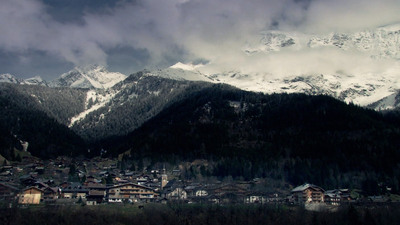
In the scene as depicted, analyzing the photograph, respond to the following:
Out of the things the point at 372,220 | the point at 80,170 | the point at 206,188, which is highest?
the point at 80,170

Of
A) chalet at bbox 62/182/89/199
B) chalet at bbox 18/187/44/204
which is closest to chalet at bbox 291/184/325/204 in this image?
chalet at bbox 62/182/89/199

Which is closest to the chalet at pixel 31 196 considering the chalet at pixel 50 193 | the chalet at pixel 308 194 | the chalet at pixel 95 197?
the chalet at pixel 50 193

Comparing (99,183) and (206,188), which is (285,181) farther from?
(99,183)

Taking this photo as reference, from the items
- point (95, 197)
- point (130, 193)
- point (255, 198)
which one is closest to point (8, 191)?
point (95, 197)

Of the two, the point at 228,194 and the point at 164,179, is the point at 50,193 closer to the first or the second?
the point at 164,179

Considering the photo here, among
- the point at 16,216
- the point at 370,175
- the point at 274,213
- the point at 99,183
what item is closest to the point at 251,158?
the point at 370,175

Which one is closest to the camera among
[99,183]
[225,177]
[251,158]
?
[99,183]

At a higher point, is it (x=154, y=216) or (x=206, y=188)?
(x=206, y=188)
